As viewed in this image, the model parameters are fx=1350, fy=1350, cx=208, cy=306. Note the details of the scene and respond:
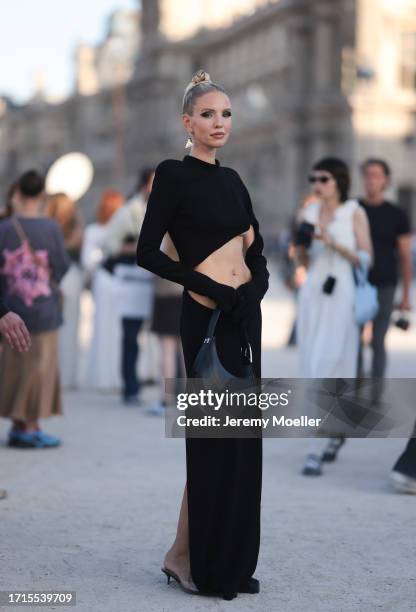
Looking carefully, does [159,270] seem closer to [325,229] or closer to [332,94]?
[325,229]

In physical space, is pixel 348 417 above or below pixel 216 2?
below

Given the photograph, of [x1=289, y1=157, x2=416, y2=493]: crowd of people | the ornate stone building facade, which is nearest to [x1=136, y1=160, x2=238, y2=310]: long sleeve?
[x1=289, y1=157, x2=416, y2=493]: crowd of people

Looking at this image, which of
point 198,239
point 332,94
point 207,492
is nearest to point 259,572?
point 207,492

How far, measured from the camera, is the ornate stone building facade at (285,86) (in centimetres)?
4906

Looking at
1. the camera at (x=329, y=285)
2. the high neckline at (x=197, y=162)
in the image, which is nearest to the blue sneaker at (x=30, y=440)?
the camera at (x=329, y=285)

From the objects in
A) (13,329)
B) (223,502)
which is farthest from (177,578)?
(13,329)

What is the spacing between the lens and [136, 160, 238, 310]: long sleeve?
15.4 feet

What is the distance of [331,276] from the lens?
309 inches

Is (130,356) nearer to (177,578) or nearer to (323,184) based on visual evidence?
(323,184)

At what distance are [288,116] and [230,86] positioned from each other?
18.7 m

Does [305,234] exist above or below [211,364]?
above

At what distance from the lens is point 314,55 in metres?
53.5

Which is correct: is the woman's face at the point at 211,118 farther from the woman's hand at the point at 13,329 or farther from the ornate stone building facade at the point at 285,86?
the ornate stone building facade at the point at 285,86

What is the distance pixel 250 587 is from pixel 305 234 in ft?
11.1
